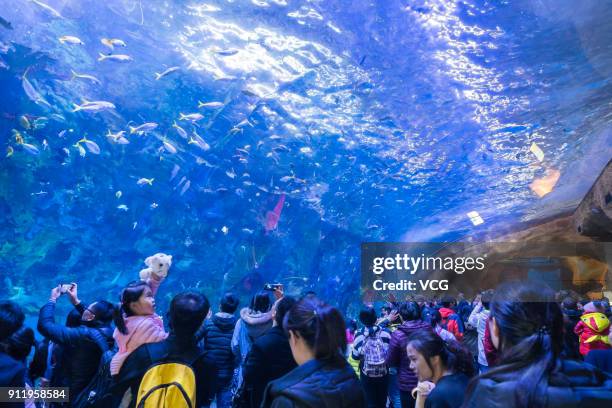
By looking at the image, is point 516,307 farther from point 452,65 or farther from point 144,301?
point 452,65

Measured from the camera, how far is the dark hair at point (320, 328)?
2.13m

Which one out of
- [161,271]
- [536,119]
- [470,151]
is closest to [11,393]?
[161,271]

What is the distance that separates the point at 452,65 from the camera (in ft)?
34.3

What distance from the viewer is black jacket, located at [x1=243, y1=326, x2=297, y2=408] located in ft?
10.1

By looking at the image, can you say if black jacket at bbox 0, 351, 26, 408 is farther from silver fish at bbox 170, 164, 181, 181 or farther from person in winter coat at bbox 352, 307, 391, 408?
silver fish at bbox 170, 164, 181, 181

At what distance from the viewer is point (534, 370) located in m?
1.61

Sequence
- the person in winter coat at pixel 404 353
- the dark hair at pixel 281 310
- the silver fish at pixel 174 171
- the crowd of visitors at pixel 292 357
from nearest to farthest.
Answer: the crowd of visitors at pixel 292 357 → the dark hair at pixel 281 310 → the person in winter coat at pixel 404 353 → the silver fish at pixel 174 171

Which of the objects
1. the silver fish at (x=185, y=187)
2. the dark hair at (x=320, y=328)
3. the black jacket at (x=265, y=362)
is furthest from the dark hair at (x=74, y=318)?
the silver fish at (x=185, y=187)

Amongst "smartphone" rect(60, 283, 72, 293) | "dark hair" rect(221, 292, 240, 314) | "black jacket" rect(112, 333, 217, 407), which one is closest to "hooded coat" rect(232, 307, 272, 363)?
"dark hair" rect(221, 292, 240, 314)

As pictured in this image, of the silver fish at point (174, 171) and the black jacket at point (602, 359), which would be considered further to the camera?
the silver fish at point (174, 171)

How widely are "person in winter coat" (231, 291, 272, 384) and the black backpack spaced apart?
1.29m

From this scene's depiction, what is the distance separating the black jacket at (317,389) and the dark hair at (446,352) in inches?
29.6

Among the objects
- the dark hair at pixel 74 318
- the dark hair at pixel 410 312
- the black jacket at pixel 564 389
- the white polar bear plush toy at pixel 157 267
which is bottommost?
the black jacket at pixel 564 389

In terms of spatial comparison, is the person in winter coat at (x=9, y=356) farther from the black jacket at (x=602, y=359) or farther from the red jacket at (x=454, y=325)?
the red jacket at (x=454, y=325)
